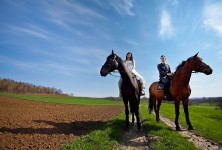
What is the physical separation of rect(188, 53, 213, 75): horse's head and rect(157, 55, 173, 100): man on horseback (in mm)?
1853

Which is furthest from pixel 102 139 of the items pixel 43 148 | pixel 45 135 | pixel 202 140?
pixel 202 140

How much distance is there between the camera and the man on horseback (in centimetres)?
1483

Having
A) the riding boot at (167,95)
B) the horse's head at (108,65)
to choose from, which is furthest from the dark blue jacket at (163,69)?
the horse's head at (108,65)

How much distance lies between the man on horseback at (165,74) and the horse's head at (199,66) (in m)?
1.85

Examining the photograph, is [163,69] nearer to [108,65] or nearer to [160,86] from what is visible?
[160,86]

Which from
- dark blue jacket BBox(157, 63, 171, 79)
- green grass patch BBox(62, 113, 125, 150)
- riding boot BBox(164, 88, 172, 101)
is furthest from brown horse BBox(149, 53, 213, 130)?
green grass patch BBox(62, 113, 125, 150)

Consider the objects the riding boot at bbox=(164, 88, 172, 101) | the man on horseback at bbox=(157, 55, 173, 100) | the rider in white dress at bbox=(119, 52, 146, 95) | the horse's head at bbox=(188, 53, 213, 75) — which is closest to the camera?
the horse's head at bbox=(188, 53, 213, 75)

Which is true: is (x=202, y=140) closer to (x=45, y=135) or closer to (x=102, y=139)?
(x=102, y=139)

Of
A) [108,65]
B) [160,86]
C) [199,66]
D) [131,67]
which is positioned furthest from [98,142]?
[160,86]

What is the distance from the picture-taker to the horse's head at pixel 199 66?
12890 mm

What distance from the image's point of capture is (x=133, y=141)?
10164 mm

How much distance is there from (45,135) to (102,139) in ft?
9.85

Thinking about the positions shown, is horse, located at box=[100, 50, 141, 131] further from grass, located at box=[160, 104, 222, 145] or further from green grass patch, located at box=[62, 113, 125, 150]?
grass, located at box=[160, 104, 222, 145]

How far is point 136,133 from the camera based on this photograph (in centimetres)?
1195
